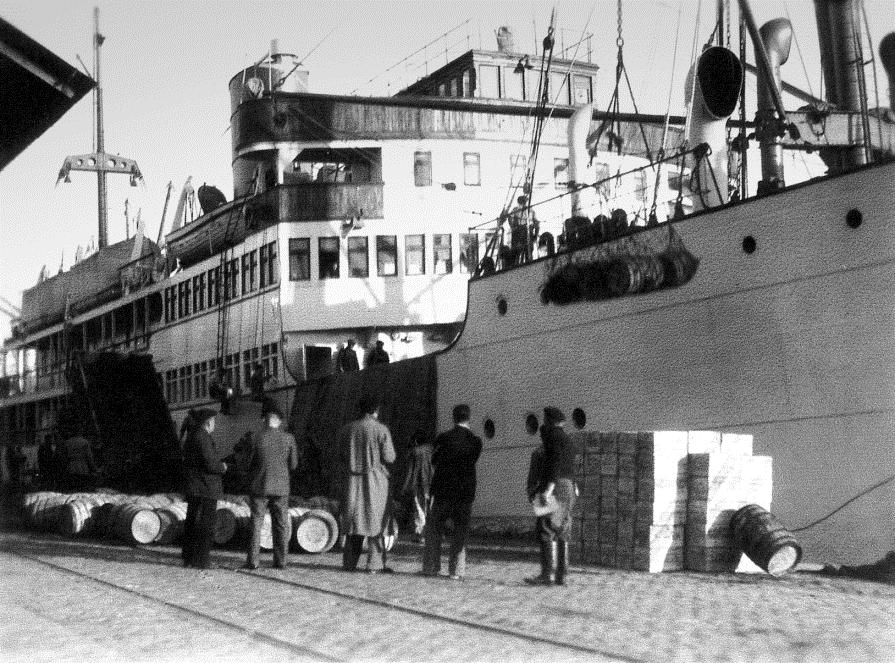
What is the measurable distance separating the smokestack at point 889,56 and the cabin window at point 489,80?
19.5 meters

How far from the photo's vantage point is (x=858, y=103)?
1672 cm

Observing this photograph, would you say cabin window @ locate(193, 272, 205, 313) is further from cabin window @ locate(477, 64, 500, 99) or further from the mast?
cabin window @ locate(477, 64, 500, 99)

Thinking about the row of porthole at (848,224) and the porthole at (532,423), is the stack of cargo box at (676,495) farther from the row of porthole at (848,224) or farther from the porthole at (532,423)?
the porthole at (532,423)

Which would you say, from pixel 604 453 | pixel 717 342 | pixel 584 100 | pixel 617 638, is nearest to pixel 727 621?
pixel 617 638

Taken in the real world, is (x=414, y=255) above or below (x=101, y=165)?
below

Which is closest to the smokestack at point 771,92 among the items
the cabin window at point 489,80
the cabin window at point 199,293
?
the cabin window at point 199,293

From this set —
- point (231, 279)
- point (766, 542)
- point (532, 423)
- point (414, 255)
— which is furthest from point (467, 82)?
point (766, 542)

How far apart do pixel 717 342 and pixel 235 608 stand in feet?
21.9

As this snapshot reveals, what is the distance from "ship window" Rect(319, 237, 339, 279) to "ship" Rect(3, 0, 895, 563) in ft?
0.14

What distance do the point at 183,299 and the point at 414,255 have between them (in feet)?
25.7

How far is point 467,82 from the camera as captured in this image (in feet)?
114

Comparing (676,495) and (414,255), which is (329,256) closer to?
(414,255)

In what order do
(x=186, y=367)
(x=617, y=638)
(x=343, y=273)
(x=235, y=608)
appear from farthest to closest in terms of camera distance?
1. (x=186, y=367)
2. (x=343, y=273)
3. (x=235, y=608)
4. (x=617, y=638)

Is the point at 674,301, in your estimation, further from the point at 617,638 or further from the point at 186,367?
the point at 186,367
